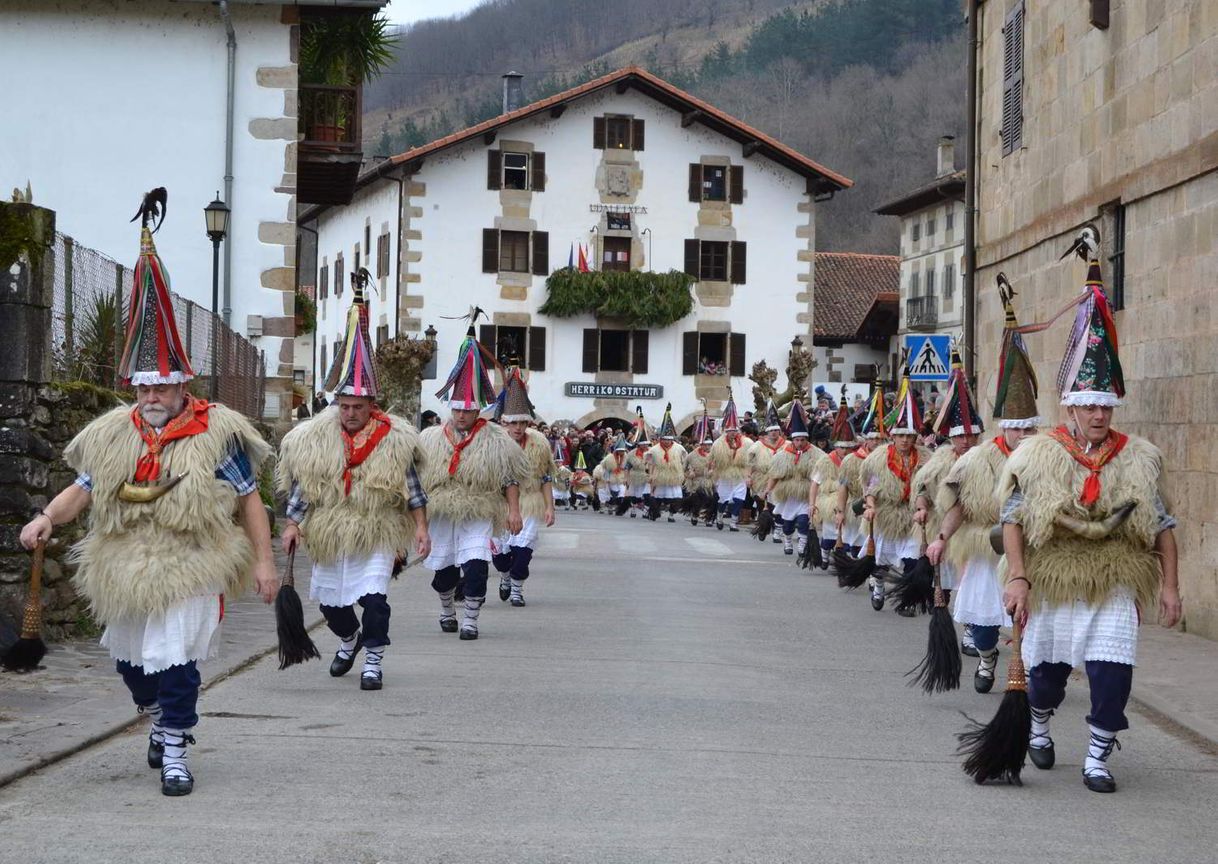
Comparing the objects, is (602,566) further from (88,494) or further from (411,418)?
(411,418)

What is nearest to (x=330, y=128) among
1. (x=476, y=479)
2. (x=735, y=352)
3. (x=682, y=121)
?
(x=476, y=479)

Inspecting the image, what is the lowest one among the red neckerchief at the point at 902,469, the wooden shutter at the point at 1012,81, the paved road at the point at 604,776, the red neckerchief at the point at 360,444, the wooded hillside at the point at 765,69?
the paved road at the point at 604,776

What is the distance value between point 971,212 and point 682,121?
112 ft

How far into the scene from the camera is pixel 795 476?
25.2 meters

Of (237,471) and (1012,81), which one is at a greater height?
(1012,81)

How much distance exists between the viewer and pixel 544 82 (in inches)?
5408

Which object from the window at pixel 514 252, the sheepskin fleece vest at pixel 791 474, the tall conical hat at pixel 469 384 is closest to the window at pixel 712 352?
the window at pixel 514 252

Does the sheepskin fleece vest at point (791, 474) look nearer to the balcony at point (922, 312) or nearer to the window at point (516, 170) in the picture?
the window at point (516, 170)

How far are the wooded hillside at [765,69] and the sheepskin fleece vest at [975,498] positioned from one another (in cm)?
8492

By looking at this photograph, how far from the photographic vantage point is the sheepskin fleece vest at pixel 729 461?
1341 inches

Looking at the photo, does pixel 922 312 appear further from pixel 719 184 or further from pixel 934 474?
pixel 934 474

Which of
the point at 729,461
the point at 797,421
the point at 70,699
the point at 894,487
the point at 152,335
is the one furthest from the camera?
the point at 729,461

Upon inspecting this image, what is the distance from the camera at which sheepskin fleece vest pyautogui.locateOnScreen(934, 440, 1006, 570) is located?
11.4 metres

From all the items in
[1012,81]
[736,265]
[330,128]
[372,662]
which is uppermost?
[736,265]
